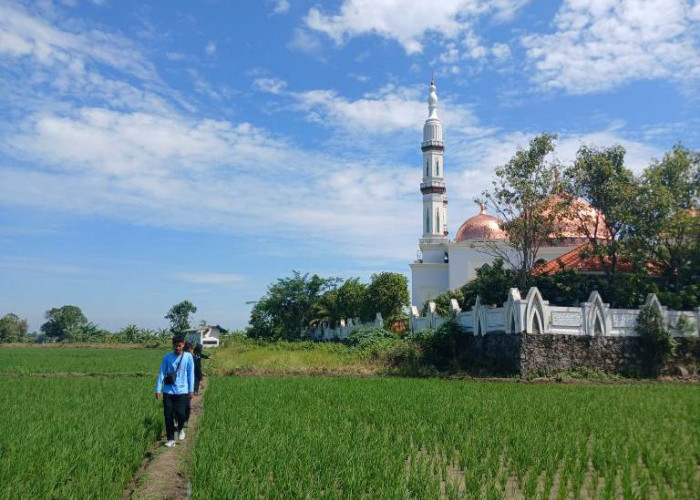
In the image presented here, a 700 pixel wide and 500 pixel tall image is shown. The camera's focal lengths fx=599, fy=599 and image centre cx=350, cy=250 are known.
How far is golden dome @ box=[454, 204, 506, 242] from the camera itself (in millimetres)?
38344

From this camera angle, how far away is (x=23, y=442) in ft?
23.4

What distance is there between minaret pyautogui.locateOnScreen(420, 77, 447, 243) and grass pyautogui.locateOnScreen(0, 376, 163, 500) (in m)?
32.2

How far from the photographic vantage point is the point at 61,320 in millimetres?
89000

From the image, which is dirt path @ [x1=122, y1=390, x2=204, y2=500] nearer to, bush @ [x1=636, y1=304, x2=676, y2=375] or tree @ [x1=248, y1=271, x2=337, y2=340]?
bush @ [x1=636, y1=304, x2=676, y2=375]

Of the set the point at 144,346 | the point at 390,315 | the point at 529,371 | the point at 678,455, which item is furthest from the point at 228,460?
the point at 144,346

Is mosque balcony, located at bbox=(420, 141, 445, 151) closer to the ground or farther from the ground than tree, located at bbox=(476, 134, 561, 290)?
farther from the ground

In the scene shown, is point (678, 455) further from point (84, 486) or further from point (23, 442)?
point (23, 442)

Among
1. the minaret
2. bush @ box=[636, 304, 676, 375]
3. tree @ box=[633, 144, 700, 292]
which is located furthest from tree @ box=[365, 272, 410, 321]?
bush @ box=[636, 304, 676, 375]

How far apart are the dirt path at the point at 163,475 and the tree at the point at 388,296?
26793 mm

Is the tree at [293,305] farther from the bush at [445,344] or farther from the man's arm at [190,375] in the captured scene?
the man's arm at [190,375]

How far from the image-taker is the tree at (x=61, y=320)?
88938 mm

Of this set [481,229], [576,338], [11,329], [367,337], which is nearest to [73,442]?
[576,338]

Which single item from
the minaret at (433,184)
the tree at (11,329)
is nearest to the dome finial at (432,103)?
the minaret at (433,184)

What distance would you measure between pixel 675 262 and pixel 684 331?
3.70m
